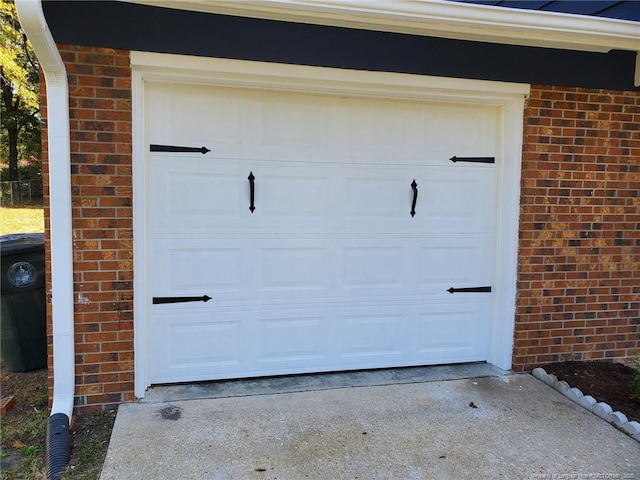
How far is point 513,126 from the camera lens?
3.42 meters

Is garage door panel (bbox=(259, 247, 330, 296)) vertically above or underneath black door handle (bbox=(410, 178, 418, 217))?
underneath

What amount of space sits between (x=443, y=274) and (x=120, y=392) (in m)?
2.42

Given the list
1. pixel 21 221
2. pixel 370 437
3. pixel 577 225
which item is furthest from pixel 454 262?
pixel 21 221

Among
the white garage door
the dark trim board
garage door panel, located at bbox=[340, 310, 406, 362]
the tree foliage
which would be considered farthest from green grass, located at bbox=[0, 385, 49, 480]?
the tree foliage

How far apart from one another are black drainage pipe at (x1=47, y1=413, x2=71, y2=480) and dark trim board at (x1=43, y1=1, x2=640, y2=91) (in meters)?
2.14

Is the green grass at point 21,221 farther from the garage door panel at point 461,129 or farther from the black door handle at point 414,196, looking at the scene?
the garage door panel at point 461,129

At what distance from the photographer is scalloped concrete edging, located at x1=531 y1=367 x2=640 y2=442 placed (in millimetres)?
2713

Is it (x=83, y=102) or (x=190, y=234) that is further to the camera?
(x=190, y=234)

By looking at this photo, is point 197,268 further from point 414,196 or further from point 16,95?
point 16,95

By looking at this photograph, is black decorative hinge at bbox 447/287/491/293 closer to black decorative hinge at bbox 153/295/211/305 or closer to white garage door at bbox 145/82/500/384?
white garage door at bbox 145/82/500/384

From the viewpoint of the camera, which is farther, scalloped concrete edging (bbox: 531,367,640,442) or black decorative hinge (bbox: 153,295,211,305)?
black decorative hinge (bbox: 153,295,211,305)

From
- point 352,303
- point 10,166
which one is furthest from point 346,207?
point 10,166

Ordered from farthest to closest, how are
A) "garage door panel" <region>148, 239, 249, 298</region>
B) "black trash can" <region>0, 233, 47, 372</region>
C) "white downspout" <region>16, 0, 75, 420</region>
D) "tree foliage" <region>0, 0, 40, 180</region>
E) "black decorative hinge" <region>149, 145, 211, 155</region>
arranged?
"tree foliage" <region>0, 0, 40, 180</region>, "black trash can" <region>0, 233, 47, 372</region>, "garage door panel" <region>148, 239, 249, 298</region>, "black decorative hinge" <region>149, 145, 211, 155</region>, "white downspout" <region>16, 0, 75, 420</region>

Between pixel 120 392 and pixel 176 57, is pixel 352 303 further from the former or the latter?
pixel 176 57
